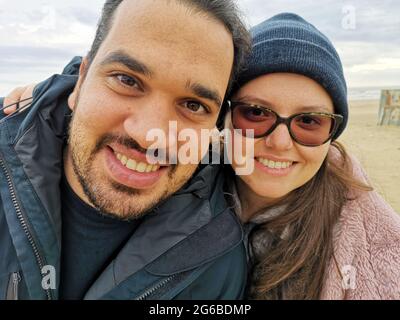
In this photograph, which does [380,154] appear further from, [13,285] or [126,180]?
[13,285]

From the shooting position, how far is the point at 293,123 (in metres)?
2.16

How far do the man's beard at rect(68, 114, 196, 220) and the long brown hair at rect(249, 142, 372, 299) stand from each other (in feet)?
2.90

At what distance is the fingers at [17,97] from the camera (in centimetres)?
226

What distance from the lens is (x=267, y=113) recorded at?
216cm

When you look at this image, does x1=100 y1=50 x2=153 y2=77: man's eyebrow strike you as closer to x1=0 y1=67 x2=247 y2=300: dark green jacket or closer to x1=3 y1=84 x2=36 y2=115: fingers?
x1=0 y1=67 x2=247 y2=300: dark green jacket

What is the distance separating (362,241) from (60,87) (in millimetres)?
2030

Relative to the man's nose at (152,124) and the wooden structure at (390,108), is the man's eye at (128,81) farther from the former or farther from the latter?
the wooden structure at (390,108)

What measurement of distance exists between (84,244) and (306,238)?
135 centimetres

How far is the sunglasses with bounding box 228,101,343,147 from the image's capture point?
2154 millimetres

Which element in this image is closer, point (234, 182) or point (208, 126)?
point (208, 126)

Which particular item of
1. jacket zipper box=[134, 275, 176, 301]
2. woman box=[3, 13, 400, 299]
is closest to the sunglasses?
woman box=[3, 13, 400, 299]

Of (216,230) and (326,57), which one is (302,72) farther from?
(216,230)
